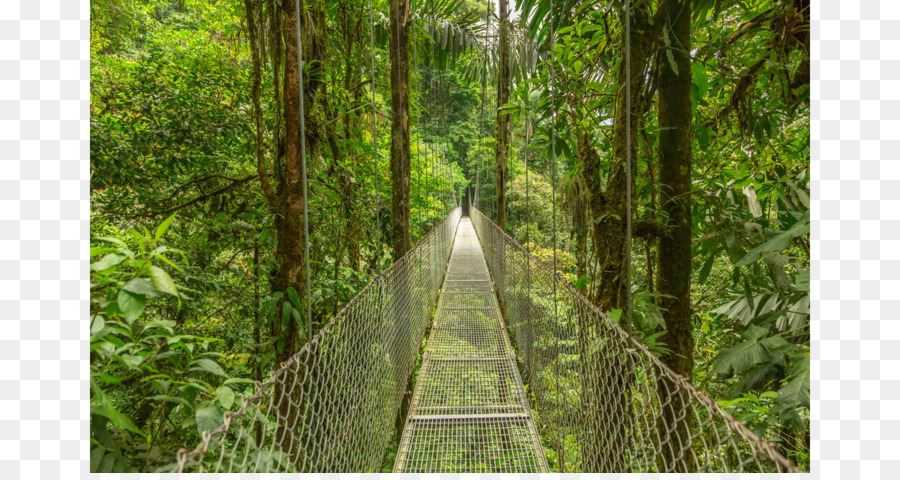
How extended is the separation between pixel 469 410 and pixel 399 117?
178 centimetres

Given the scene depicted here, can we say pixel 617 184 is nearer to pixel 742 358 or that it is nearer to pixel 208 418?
pixel 742 358

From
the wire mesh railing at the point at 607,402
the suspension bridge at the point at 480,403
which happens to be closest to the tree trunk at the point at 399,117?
the suspension bridge at the point at 480,403

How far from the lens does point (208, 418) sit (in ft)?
2.00

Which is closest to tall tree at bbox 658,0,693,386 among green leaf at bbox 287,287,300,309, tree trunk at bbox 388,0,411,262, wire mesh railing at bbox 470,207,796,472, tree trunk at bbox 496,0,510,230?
wire mesh railing at bbox 470,207,796,472

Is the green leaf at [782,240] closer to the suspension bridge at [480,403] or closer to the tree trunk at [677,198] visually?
the suspension bridge at [480,403]

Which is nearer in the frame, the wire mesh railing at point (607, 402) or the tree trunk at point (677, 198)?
the wire mesh railing at point (607, 402)

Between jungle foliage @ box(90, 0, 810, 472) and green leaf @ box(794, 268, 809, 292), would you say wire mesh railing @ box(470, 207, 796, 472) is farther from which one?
green leaf @ box(794, 268, 809, 292)

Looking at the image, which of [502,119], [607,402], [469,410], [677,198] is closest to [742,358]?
[607,402]

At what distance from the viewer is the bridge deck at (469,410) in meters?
1.71

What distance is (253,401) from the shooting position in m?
0.64

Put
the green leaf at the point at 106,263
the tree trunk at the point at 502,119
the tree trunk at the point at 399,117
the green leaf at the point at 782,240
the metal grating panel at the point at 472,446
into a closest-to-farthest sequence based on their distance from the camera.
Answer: the green leaf at the point at 106,263 < the green leaf at the point at 782,240 < the metal grating panel at the point at 472,446 < the tree trunk at the point at 399,117 < the tree trunk at the point at 502,119

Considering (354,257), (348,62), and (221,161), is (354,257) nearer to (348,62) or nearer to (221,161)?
(221,161)

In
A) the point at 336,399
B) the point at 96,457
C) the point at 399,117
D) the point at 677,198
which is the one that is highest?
the point at 399,117

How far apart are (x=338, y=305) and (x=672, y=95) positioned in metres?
1.84
